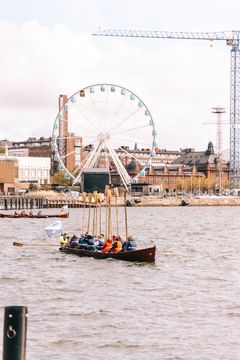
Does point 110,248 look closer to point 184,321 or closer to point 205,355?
point 184,321

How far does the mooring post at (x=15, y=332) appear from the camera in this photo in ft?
41.1

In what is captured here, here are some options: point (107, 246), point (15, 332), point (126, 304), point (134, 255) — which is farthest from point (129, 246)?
point (15, 332)

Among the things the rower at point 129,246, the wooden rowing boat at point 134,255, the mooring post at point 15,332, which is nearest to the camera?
the mooring post at point 15,332

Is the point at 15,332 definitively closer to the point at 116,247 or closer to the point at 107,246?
the point at 116,247

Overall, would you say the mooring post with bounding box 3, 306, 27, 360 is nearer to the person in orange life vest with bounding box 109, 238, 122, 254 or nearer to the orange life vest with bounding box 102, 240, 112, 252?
the person in orange life vest with bounding box 109, 238, 122, 254

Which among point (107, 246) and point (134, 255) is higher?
point (107, 246)

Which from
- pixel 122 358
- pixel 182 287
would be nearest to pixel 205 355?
pixel 122 358

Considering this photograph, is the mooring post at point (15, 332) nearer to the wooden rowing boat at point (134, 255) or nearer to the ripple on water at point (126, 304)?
the ripple on water at point (126, 304)

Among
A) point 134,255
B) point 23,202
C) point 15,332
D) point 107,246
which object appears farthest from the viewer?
point 23,202

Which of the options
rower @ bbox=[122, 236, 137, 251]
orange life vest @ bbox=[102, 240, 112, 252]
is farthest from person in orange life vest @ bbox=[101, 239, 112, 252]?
rower @ bbox=[122, 236, 137, 251]

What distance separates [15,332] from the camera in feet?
41.3

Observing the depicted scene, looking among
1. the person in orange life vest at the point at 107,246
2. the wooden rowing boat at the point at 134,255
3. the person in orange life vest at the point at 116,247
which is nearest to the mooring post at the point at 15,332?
the wooden rowing boat at the point at 134,255

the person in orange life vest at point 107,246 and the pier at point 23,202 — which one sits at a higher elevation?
the pier at point 23,202

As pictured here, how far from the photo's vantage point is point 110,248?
172 feet
